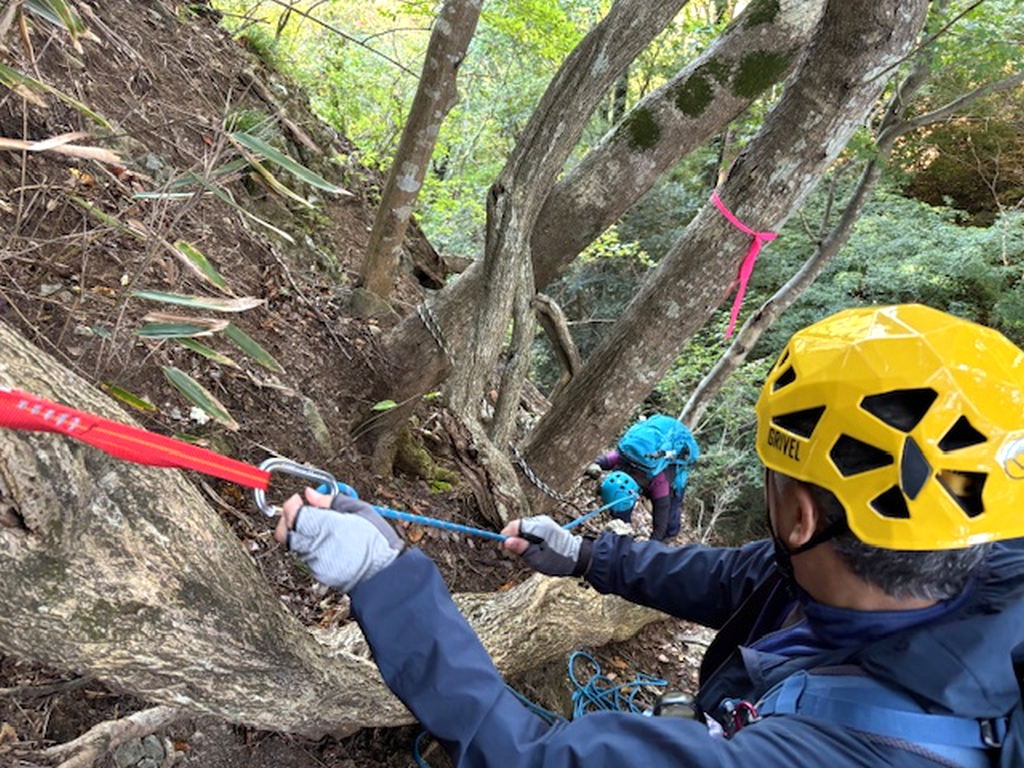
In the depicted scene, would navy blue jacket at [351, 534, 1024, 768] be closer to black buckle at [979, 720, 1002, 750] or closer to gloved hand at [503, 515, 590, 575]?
black buckle at [979, 720, 1002, 750]

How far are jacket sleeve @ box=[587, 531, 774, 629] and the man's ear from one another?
594 mm

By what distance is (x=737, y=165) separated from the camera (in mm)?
3320

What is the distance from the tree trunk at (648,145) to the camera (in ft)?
12.7

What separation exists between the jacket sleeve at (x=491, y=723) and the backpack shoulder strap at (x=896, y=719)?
42mm

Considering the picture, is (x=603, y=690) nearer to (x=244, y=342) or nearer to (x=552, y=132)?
(x=244, y=342)

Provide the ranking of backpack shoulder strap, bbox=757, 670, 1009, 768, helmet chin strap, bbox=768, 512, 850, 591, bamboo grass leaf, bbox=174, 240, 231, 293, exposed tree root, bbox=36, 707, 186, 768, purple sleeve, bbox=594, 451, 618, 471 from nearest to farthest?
backpack shoulder strap, bbox=757, 670, 1009, 768 → helmet chin strap, bbox=768, 512, 850, 591 → exposed tree root, bbox=36, 707, 186, 768 → bamboo grass leaf, bbox=174, 240, 231, 293 → purple sleeve, bbox=594, 451, 618, 471

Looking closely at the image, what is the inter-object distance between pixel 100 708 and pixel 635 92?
15965 millimetres

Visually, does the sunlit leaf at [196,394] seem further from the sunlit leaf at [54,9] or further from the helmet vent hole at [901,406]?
the helmet vent hole at [901,406]

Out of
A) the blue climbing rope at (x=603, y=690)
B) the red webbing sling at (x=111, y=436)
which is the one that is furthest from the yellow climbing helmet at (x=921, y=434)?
the blue climbing rope at (x=603, y=690)

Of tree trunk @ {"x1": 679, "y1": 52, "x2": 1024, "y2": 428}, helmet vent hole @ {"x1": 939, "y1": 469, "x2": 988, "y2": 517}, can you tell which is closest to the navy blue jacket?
helmet vent hole @ {"x1": 939, "y1": 469, "x2": 988, "y2": 517}

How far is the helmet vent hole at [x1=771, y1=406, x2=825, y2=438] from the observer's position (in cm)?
145

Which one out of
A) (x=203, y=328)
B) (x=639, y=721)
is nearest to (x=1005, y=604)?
(x=639, y=721)

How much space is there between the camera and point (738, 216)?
3.29 metres

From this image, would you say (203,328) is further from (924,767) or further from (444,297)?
(924,767)
